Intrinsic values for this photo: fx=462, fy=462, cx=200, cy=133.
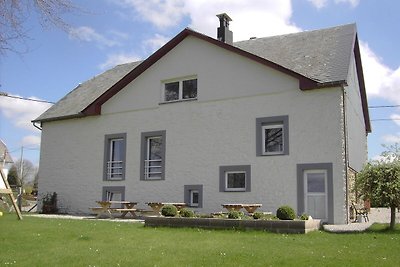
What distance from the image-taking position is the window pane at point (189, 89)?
19.4 m

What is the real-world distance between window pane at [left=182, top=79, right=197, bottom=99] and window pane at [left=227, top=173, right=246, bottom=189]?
380 centimetres

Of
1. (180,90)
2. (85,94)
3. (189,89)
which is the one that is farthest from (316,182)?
(85,94)

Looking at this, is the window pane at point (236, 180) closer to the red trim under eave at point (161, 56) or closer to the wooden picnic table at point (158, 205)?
the wooden picnic table at point (158, 205)

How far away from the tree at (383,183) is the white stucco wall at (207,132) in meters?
1.87

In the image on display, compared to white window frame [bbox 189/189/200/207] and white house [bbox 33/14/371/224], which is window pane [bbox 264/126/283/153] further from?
white window frame [bbox 189/189/200/207]

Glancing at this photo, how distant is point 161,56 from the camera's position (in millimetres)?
20297

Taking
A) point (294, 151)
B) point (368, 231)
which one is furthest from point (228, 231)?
point (294, 151)

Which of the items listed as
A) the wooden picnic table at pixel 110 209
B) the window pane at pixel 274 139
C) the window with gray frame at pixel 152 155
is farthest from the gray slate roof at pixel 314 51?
the wooden picnic table at pixel 110 209

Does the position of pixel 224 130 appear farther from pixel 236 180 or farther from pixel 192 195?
pixel 192 195

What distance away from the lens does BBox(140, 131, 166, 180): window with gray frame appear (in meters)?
19.7

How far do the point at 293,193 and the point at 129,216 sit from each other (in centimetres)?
717

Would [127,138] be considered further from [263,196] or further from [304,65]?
[304,65]

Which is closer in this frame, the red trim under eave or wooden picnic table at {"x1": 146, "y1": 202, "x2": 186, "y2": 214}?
the red trim under eave

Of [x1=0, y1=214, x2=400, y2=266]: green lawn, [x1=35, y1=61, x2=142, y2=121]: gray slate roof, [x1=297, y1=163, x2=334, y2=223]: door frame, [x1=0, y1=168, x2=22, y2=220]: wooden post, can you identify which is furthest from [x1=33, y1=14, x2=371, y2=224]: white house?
[x1=0, y1=168, x2=22, y2=220]: wooden post
